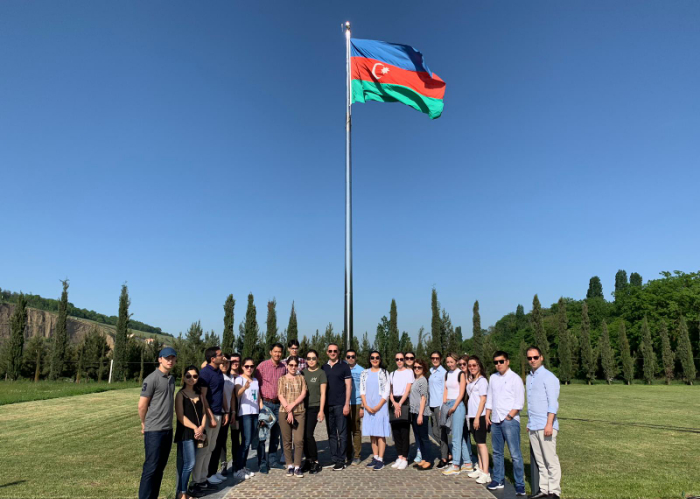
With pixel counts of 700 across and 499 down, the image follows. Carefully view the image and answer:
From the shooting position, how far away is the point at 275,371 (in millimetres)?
7066

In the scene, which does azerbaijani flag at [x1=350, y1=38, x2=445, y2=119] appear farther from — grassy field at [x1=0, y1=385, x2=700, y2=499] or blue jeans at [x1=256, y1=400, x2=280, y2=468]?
grassy field at [x1=0, y1=385, x2=700, y2=499]

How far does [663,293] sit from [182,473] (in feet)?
188

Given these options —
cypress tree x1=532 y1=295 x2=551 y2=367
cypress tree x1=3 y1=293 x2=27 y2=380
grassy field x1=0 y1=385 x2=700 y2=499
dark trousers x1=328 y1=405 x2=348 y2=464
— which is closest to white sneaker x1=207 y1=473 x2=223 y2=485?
grassy field x1=0 y1=385 x2=700 y2=499

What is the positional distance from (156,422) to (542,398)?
4633 millimetres

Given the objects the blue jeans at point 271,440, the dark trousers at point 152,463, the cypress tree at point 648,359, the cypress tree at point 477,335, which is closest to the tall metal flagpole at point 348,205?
the blue jeans at point 271,440

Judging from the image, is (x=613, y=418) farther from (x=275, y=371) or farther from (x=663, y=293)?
(x=663, y=293)

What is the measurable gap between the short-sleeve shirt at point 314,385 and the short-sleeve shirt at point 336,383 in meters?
0.18

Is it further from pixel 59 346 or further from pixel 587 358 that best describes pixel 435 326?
pixel 59 346

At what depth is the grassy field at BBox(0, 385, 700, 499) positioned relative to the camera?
6.01 metres

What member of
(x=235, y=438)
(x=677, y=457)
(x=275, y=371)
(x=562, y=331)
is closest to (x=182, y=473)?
(x=235, y=438)

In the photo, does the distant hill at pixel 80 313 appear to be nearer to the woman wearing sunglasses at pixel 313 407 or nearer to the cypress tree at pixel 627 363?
the cypress tree at pixel 627 363

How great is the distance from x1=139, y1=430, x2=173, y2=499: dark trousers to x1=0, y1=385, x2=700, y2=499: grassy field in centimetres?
119

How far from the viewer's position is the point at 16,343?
32.2m

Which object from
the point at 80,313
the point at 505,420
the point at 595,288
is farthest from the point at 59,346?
the point at 595,288
